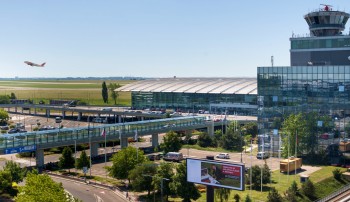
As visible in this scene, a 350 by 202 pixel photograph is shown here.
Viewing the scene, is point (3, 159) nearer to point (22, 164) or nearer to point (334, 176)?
point (22, 164)

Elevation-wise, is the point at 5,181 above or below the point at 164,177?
below

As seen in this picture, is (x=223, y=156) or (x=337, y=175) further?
(x=223, y=156)

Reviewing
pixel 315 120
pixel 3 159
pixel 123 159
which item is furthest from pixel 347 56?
pixel 3 159

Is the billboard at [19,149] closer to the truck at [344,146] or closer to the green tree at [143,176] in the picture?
the green tree at [143,176]

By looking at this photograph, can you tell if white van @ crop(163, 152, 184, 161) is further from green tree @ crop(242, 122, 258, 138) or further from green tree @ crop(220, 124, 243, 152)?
green tree @ crop(242, 122, 258, 138)

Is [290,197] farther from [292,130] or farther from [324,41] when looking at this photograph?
[324,41]

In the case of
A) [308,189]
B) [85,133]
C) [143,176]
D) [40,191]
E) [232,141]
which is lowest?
[308,189]

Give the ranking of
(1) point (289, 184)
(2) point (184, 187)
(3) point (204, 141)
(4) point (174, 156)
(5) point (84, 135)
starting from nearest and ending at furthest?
(2) point (184, 187), (1) point (289, 184), (4) point (174, 156), (5) point (84, 135), (3) point (204, 141)

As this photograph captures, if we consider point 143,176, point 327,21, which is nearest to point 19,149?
point 143,176
